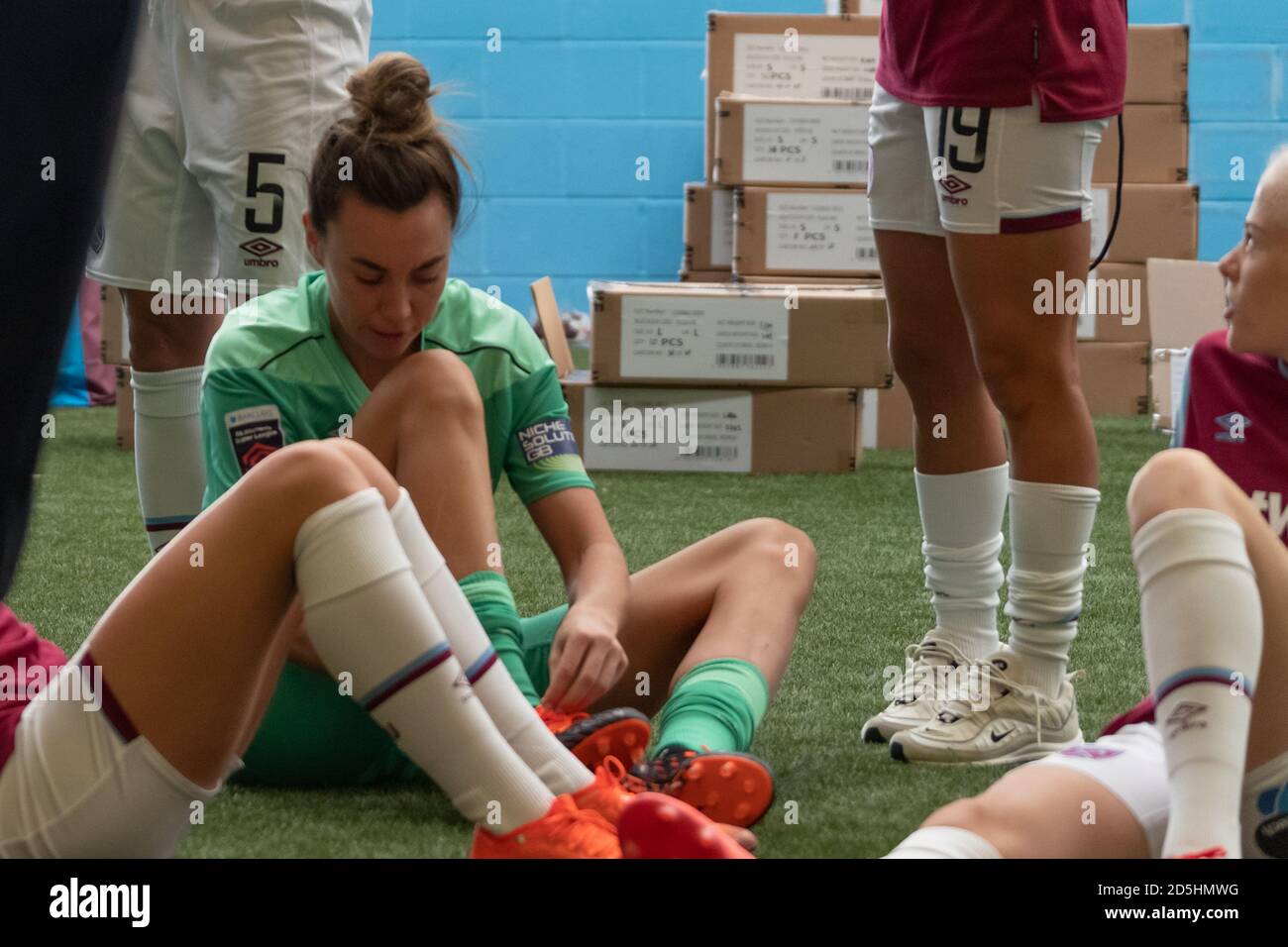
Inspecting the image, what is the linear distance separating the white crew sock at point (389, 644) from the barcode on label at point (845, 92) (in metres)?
3.67

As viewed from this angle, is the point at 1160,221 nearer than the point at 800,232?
No

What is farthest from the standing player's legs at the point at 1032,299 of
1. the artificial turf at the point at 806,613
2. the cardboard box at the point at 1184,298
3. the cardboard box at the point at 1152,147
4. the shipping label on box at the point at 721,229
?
the cardboard box at the point at 1152,147

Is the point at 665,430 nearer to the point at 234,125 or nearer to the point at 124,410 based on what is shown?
the point at 124,410

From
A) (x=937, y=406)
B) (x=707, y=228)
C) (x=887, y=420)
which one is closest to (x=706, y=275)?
(x=707, y=228)

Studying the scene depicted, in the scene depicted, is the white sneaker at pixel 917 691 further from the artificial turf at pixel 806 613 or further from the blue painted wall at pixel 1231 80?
the blue painted wall at pixel 1231 80

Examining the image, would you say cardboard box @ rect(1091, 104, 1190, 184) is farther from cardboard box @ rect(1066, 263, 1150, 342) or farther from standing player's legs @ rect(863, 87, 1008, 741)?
standing player's legs @ rect(863, 87, 1008, 741)

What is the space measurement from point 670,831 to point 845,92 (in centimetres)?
376

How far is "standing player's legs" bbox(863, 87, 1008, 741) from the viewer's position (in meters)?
1.54

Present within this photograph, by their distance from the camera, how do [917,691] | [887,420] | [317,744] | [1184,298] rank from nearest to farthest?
[317,744] → [917,691] → [887,420] → [1184,298]

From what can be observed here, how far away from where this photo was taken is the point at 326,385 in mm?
1339

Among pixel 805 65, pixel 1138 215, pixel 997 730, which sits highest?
pixel 805 65

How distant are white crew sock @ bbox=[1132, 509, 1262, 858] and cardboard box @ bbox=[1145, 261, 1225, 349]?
336 centimetres

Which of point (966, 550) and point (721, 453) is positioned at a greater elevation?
point (966, 550)
